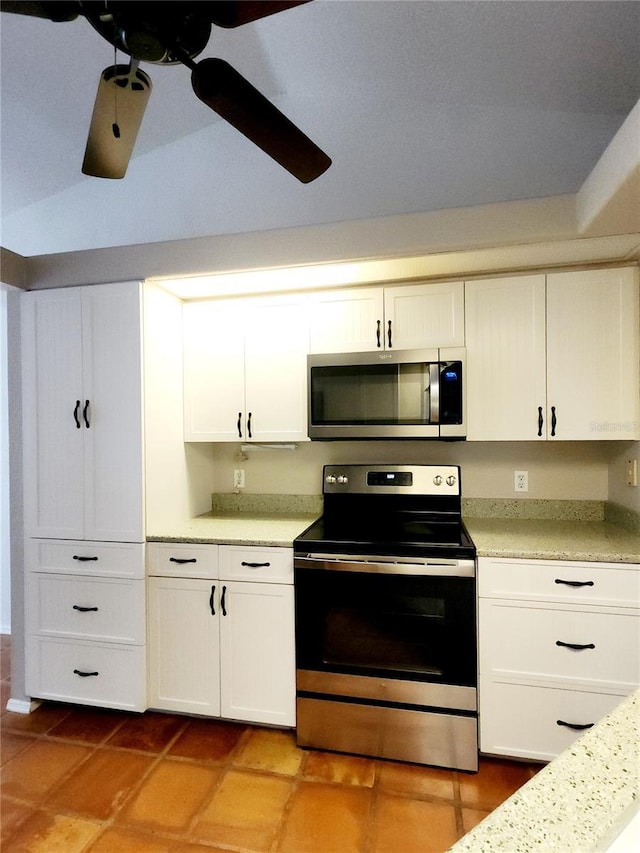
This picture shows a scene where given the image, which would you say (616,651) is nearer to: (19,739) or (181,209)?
(19,739)

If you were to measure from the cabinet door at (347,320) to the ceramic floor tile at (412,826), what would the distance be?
192 centimetres

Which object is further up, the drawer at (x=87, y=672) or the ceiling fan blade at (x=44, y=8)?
the ceiling fan blade at (x=44, y=8)

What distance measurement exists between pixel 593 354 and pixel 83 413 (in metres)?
2.47

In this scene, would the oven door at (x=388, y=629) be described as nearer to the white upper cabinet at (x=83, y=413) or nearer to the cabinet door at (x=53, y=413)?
A: the white upper cabinet at (x=83, y=413)

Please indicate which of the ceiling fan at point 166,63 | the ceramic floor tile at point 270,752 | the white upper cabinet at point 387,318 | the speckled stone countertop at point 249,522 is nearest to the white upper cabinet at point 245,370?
the white upper cabinet at point 387,318

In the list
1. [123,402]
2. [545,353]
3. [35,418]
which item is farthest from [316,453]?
[35,418]

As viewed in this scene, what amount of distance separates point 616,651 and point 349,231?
205 centimetres

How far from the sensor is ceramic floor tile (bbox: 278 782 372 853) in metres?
1.55

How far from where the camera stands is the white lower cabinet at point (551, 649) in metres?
1.80

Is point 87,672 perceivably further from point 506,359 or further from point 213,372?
point 506,359

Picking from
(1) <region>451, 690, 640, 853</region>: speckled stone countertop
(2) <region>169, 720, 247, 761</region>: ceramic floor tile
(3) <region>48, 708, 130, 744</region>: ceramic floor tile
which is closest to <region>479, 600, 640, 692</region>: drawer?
(2) <region>169, 720, 247, 761</region>: ceramic floor tile

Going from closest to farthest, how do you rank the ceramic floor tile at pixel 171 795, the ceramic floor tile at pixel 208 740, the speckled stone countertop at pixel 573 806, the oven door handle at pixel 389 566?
the speckled stone countertop at pixel 573 806, the ceramic floor tile at pixel 171 795, the oven door handle at pixel 389 566, the ceramic floor tile at pixel 208 740

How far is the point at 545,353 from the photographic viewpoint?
2150 millimetres

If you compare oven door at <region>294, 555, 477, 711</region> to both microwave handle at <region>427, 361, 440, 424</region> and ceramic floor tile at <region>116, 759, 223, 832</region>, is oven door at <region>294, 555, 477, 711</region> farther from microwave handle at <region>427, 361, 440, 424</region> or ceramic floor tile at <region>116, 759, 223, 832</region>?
microwave handle at <region>427, 361, 440, 424</region>
